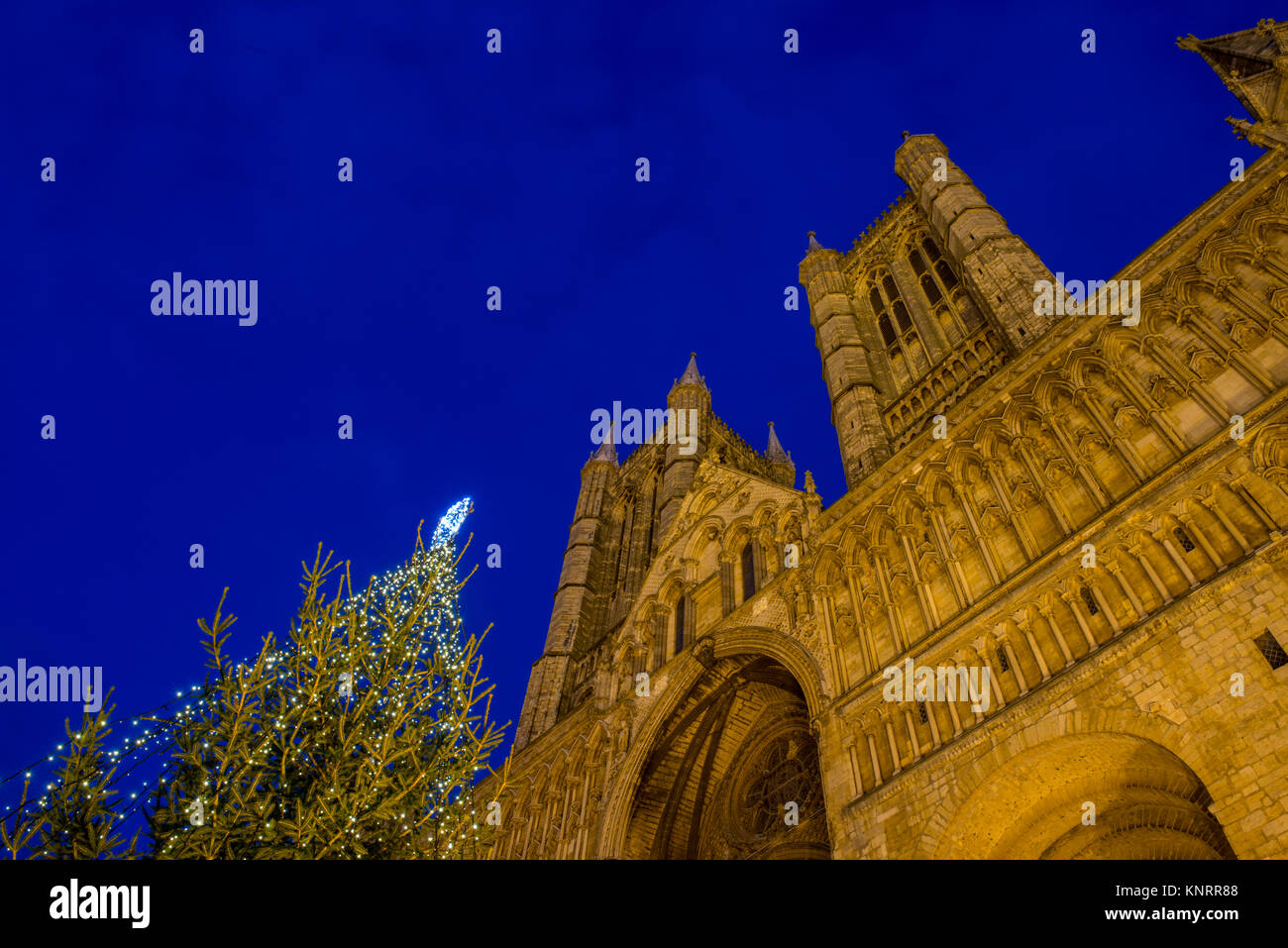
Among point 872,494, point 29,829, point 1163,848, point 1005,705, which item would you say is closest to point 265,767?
point 29,829

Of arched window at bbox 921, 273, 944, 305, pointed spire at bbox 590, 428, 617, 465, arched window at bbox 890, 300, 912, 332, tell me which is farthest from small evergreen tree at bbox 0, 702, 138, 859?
pointed spire at bbox 590, 428, 617, 465

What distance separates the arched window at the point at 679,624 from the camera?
1900 centimetres

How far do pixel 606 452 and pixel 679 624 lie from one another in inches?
810

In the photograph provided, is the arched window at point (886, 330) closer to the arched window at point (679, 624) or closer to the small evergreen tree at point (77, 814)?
the arched window at point (679, 624)

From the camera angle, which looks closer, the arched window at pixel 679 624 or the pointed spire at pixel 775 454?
the arched window at pixel 679 624

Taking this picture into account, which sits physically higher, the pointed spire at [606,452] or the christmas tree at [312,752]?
the pointed spire at [606,452]

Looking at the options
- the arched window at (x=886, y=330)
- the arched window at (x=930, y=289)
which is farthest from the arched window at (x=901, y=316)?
the arched window at (x=930, y=289)

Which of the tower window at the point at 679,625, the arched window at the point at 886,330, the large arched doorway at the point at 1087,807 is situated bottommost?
the large arched doorway at the point at 1087,807

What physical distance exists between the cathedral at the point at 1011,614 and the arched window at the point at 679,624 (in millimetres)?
184

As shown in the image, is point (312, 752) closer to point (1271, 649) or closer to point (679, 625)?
point (1271, 649)

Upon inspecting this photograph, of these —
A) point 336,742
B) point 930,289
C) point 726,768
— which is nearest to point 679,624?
point 726,768

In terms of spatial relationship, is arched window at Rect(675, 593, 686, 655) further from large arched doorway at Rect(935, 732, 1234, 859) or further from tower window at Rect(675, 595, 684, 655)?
large arched doorway at Rect(935, 732, 1234, 859)
